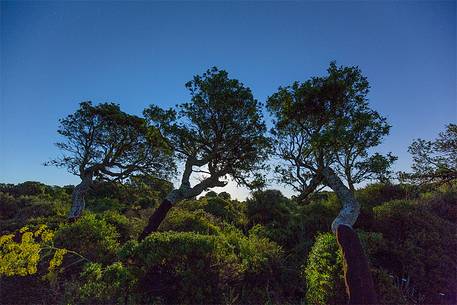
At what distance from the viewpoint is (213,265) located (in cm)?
795

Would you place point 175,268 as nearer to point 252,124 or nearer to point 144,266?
point 144,266

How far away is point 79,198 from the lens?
→ 18.2 meters

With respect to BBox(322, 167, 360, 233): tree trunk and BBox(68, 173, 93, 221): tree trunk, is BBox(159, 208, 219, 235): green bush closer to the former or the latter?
BBox(322, 167, 360, 233): tree trunk

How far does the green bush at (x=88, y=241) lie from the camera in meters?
10.5

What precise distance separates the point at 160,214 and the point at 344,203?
30.5ft

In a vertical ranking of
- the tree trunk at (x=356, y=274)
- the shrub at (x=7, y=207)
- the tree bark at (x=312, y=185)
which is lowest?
the tree trunk at (x=356, y=274)

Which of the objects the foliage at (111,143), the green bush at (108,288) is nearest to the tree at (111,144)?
the foliage at (111,143)

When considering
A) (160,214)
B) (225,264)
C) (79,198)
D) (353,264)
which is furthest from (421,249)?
(79,198)

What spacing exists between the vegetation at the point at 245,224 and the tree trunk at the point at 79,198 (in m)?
0.09

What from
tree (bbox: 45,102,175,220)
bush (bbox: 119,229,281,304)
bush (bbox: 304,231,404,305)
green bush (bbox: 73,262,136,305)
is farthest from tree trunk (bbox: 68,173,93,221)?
bush (bbox: 304,231,404,305)

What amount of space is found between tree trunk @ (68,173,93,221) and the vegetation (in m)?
0.09

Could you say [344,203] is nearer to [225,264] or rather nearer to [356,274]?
[356,274]

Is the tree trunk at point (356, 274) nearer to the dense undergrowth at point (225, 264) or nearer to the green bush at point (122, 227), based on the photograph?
the dense undergrowth at point (225, 264)

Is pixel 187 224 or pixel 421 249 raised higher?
pixel 187 224
